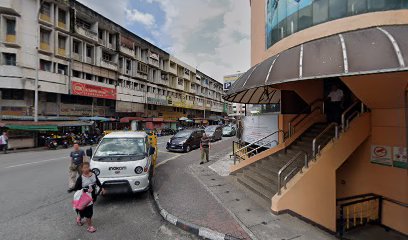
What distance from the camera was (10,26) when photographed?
20719 mm

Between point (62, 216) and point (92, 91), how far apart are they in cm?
2451

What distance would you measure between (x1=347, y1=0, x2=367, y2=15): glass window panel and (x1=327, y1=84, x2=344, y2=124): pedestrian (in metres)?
2.67

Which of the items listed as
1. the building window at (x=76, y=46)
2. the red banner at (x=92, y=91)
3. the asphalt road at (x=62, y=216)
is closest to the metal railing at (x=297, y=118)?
the asphalt road at (x=62, y=216)

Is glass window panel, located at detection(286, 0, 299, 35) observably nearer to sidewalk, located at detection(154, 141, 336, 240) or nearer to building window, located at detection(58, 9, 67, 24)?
sidewalk, located at detection(154, 141, 336, 240)

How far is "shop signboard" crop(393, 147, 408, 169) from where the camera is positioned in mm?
5980

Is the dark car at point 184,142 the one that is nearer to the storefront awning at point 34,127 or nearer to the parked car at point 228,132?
the storefront awning at point 34,127

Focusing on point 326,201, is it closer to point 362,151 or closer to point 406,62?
point 362,151

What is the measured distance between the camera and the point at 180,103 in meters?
51.5

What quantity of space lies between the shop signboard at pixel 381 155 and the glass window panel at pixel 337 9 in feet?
12.8

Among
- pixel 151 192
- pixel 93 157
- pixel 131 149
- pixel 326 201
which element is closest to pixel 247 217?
pixel 326 201

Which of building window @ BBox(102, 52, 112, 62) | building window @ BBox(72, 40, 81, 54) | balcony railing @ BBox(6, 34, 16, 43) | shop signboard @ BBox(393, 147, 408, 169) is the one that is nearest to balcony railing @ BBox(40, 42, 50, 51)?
balcony railing @ BBox(6, 34, 16, 43)

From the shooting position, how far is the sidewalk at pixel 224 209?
16.0ft

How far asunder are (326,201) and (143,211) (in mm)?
4836

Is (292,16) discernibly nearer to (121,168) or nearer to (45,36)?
(121,168)
